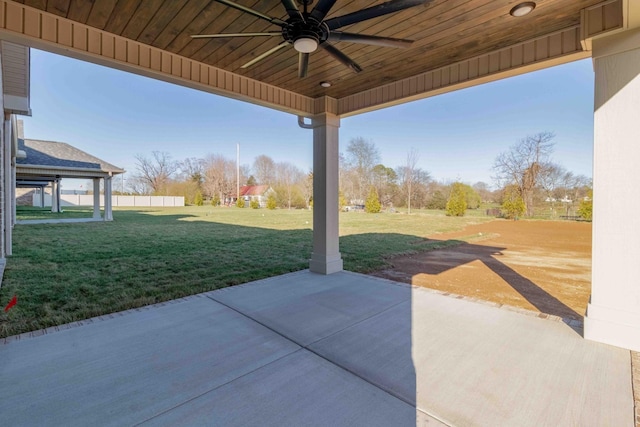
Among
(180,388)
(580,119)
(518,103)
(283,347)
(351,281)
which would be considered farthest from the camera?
(518,103)

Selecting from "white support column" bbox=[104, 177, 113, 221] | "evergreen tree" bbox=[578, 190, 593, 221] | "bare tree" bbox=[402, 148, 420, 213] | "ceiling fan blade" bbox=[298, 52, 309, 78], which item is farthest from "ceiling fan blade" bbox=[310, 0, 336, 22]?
"bare tree" bbox=[402, 148, 420, 213]

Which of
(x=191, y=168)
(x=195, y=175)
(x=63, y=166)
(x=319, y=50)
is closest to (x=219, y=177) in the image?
(x=195, y=175)

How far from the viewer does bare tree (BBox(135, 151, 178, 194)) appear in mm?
38594

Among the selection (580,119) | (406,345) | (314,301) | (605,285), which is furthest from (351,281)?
(580,119)

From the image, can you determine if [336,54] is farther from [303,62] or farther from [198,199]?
[198,199]

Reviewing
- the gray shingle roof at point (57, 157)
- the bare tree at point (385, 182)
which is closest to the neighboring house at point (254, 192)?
the bare tree at point (385, 182)

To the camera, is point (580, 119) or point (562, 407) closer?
point (562, 407)

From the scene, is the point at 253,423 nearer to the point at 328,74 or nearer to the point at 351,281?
the point at 351,281

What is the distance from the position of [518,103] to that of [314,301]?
72.2ft

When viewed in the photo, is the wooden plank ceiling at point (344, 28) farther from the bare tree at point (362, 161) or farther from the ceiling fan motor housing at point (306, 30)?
the bare tree at point (362, 161)

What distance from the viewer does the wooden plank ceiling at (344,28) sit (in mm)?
2432

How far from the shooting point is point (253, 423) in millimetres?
1599

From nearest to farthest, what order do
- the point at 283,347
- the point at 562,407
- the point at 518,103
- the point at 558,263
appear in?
the point at 562,407
the point at 283,347
the point at 558,263
the point at 518,103

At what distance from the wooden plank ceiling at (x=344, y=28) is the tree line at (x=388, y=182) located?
16.7 meters
